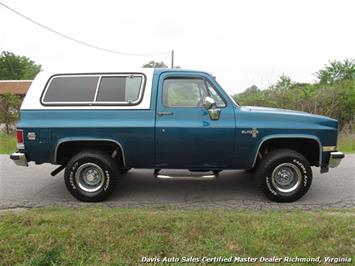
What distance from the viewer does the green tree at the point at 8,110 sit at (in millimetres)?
13390

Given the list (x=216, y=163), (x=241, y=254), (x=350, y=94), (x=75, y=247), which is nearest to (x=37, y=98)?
(x=75, y=247)

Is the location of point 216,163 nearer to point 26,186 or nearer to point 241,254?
point 241,254

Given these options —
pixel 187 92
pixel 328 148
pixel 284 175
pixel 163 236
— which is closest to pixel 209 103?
Answer: pixel 187 92

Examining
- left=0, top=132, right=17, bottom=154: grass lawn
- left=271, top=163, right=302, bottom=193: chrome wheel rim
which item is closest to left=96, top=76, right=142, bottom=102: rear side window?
left=271, top=163, right=302, bottom=193: chrome wheel rim

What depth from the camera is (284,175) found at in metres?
5.05

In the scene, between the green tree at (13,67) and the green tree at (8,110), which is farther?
the green tree at (13,67)

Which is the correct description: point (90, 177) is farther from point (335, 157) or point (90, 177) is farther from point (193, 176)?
point (335, 157)

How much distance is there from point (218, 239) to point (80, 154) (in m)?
2.64

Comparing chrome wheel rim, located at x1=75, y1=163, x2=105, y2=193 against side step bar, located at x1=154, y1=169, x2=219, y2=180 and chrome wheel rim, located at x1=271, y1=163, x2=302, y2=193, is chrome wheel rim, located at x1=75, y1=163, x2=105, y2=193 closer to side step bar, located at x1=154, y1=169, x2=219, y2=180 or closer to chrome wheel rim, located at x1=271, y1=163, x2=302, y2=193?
side step bar, located at x1=154, y1=169, x2=219, y2=180

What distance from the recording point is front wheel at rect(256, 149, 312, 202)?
493cm

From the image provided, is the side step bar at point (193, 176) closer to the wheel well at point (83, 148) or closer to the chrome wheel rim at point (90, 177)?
the wheel well at point (83, 148)

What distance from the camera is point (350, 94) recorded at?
1454cm

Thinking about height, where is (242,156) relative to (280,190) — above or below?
above

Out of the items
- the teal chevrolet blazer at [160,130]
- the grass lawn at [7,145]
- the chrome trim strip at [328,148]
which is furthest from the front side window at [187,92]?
the grass lawn at [7,145]
